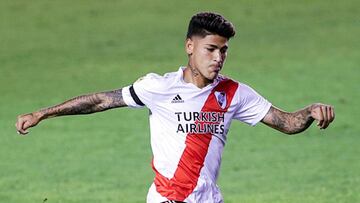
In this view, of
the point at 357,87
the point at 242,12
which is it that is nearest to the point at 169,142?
the point at 357,87

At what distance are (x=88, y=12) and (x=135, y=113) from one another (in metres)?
6.18

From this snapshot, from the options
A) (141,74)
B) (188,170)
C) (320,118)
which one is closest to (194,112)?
(188,170)

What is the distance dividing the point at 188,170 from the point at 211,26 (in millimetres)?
899

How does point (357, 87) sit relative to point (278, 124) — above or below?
above

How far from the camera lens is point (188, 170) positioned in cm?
800

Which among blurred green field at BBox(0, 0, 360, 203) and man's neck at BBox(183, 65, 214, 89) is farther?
blurred green field at BBox(0, 0, 360, 203)

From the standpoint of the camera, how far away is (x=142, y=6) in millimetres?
22828

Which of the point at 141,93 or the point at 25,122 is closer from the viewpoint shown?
the point at 25,122

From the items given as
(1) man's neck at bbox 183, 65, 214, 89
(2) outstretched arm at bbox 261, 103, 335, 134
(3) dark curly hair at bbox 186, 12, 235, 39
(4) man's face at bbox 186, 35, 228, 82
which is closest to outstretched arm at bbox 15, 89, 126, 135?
(1) man's neck at bbox 183, 65, 214, 89

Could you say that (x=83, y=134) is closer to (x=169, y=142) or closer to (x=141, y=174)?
(x=141, y=174)

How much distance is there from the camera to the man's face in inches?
315

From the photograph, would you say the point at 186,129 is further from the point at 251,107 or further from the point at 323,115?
the point at 323,115

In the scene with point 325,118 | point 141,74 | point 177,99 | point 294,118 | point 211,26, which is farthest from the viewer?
point 141,74

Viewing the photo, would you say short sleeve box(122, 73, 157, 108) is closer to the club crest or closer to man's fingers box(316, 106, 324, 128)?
the club crest
